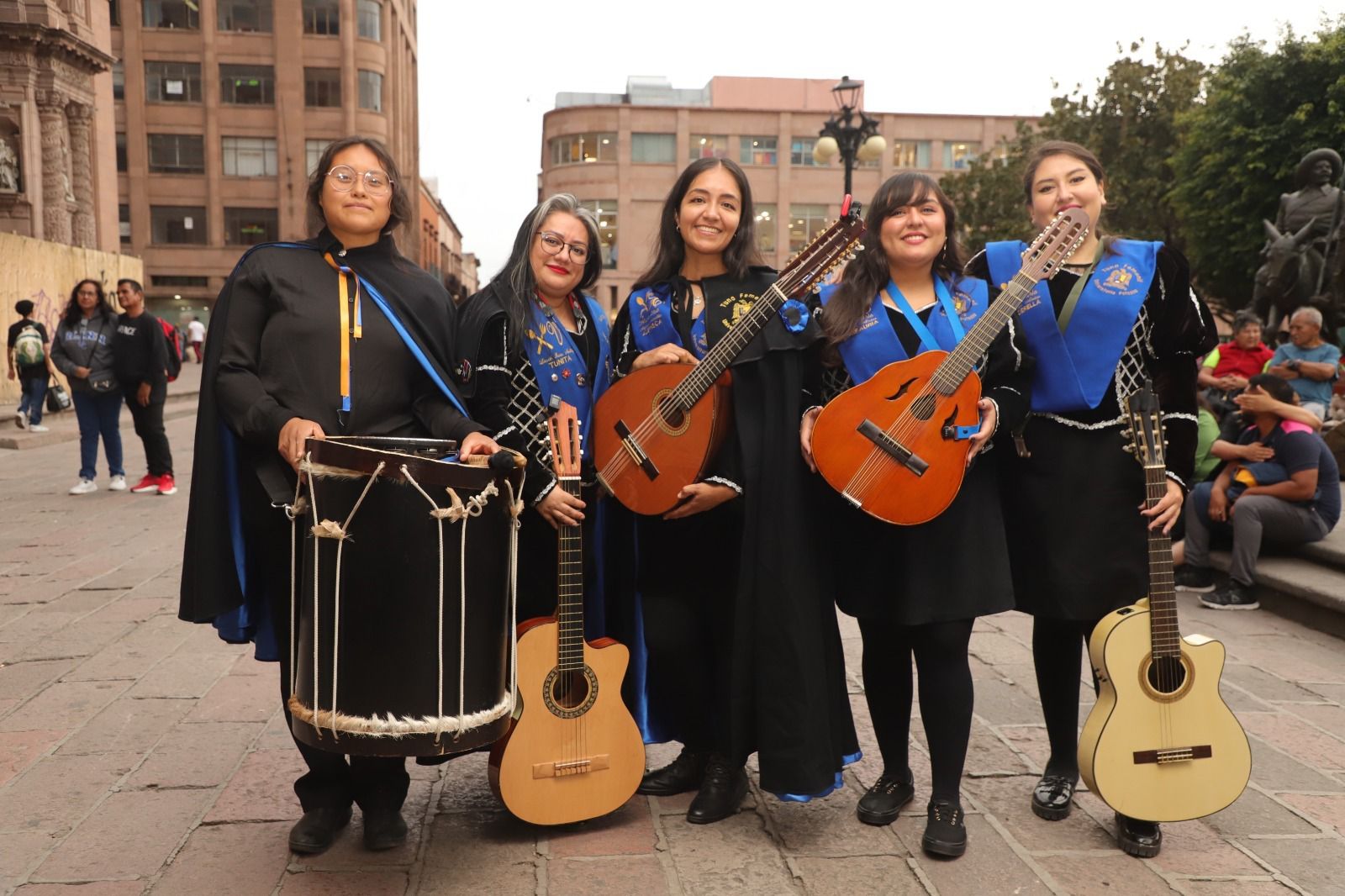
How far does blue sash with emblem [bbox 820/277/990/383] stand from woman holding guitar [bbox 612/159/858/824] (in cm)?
14

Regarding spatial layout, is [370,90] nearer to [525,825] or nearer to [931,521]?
[525,825]

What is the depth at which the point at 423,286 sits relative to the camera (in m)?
3.34

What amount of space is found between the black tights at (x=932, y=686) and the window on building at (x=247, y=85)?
5341 centimetres

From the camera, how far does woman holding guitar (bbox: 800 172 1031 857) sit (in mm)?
3182

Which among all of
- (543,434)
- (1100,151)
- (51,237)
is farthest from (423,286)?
(1100,151)

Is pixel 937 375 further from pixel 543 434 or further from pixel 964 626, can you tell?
pixel 543 434

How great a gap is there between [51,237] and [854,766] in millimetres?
26512

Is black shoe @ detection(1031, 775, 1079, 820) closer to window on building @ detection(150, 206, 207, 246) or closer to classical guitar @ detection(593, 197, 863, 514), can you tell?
classical guitar @ detection(593, 197, 863, 514)

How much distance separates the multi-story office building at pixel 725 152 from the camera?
179 ft

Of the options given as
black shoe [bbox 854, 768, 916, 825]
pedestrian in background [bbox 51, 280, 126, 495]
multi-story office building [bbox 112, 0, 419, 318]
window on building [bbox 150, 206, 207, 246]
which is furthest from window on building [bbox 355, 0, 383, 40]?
black shoe [bbox 854, 768, 916, 825]

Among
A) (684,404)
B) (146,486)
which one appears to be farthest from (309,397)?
(146,486)

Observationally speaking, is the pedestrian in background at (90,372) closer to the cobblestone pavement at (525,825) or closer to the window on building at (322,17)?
the cobblestone pavement at (525,825)

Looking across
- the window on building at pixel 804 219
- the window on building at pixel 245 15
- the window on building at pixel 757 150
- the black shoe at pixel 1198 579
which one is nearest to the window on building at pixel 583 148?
the window on building at pixel 757 150

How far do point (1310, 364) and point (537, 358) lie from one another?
25.4 ft
